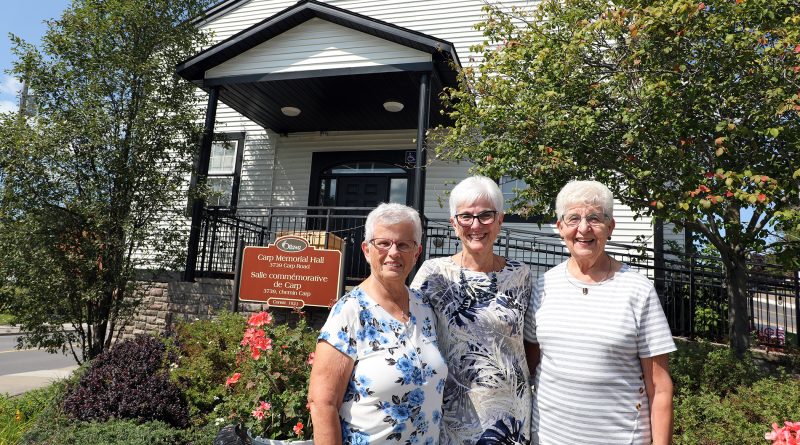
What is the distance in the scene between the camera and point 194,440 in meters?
4.28

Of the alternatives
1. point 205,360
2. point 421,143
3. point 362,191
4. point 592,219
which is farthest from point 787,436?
point 362,191

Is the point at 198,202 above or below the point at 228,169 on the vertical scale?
below

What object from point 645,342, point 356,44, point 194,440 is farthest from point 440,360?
point 356,44

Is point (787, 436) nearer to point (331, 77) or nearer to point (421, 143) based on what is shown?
point (421, 143)

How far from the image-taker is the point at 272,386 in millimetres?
3904

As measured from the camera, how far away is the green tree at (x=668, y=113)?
4230 millimetres

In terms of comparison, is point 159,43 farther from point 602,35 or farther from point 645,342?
point 645,342

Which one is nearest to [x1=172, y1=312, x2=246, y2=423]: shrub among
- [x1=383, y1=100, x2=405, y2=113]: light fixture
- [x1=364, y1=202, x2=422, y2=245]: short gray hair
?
[x1=364, y1=202, x2=422, y2=245]: short gray hair

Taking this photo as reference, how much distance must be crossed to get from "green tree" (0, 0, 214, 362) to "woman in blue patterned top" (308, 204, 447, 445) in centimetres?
619

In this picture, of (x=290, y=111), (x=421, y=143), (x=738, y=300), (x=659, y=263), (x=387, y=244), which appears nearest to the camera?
(x=387, y=244)

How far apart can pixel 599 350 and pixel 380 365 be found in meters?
0.84

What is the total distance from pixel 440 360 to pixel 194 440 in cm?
332

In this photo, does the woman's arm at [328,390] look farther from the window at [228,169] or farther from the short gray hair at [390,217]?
the window at [228,169]

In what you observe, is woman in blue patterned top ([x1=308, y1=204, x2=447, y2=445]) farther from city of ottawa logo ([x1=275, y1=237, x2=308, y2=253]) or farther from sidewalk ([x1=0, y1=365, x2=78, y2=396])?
sidewalk ([x1=0, y1=365, x2=78, y2=396])
